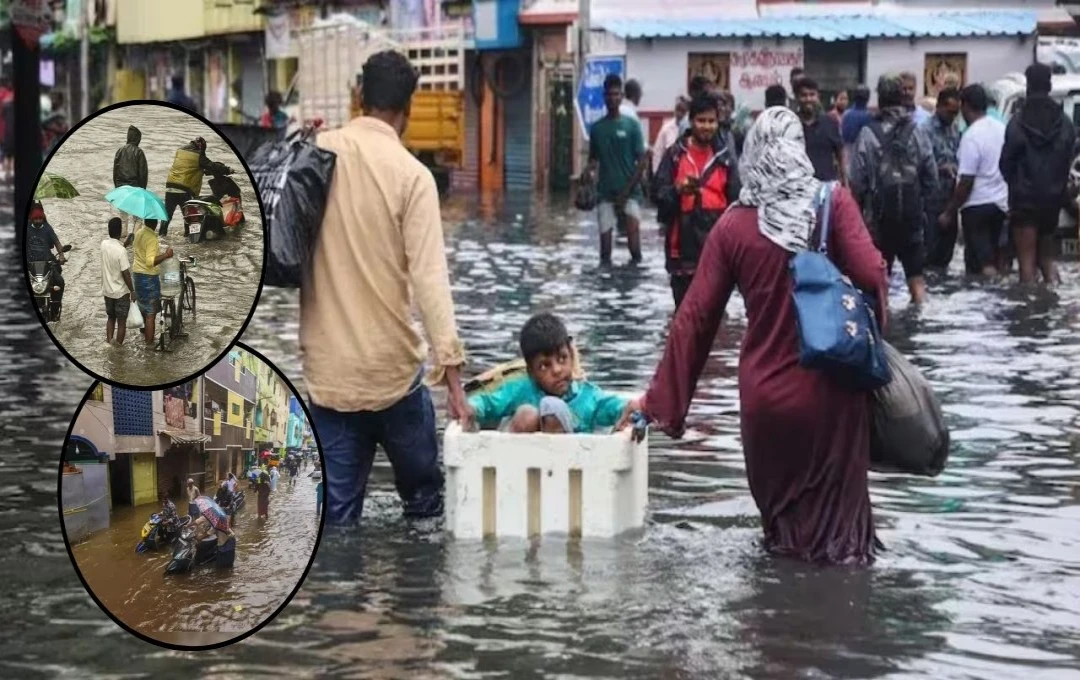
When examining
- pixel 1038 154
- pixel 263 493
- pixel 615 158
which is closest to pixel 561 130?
pixel 615 158

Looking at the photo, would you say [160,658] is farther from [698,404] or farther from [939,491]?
[698,404]

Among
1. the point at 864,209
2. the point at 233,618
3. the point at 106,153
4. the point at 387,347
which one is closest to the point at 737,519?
the point at 387,347

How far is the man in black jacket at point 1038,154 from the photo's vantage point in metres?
17.3

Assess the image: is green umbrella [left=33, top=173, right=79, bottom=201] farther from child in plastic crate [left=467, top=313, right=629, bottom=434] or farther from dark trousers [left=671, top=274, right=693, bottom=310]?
dark trousers [left=671, top=274, right=693, bottom=310]

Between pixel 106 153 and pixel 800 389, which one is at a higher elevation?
pixel 106 153

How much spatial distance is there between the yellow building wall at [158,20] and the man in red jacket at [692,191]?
52.1m

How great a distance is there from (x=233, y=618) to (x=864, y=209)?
1136cm

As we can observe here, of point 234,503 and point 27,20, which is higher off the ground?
point 27,20

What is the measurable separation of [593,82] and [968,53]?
5747 mm

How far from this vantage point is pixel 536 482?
7.85m

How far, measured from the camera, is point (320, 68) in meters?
45.6

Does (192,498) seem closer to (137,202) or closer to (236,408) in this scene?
(236,408)

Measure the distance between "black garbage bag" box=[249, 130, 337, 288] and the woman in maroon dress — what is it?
1157mm

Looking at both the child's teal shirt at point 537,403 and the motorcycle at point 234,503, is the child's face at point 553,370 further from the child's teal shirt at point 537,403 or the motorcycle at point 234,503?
the motorcycle at point 234,503
